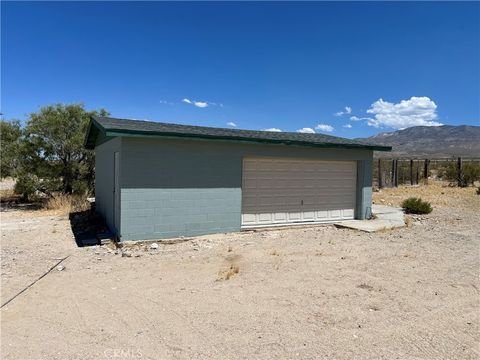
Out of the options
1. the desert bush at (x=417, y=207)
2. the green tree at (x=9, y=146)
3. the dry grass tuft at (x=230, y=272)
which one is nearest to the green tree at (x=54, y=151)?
the green tree at (x=9, y=146)

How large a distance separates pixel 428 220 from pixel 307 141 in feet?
17.4

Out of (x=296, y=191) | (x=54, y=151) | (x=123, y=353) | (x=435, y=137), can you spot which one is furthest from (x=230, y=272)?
(x=435, y=137)

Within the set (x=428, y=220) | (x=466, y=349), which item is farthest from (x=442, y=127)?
(x=466, y=349)

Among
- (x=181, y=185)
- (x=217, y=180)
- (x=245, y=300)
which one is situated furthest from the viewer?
(x=217, y=180)

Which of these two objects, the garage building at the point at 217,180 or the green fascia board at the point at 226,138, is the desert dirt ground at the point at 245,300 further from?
the green fascia board at the point at 226,138

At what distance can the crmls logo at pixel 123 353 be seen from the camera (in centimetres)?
364

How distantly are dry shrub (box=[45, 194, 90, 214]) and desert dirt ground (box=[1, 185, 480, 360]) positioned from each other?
5735mm

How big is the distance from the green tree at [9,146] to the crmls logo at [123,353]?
610 inches

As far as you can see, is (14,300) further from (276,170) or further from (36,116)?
(36,116)

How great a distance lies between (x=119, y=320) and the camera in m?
4.52

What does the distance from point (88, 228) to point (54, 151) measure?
24.0 ft

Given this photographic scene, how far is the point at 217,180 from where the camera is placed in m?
10.0

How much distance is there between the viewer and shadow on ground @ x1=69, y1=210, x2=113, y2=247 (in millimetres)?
9320

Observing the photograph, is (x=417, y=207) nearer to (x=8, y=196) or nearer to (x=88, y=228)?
(x=88, y=228)
